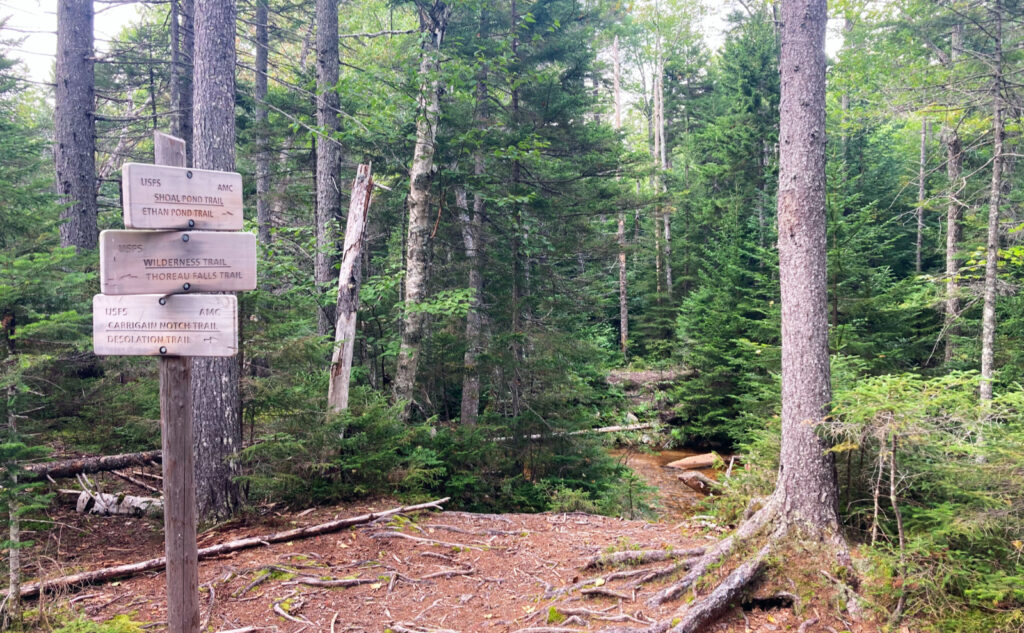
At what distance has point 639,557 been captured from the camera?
527 cm

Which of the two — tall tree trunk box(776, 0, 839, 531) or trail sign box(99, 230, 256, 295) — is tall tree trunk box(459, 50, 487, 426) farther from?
trail sign box(99, 230, 256, 295)

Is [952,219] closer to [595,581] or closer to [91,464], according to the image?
[595,581]

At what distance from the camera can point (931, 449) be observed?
15.9ft

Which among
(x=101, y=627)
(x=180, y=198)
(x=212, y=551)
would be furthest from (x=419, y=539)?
(x=180, y=198)

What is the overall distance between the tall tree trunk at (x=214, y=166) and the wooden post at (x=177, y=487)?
9.69 ft

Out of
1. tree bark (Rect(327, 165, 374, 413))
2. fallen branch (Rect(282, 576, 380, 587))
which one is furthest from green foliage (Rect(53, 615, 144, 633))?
tree bark (Rect(327, 165, 374, 413))

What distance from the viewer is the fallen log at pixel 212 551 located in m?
4.37

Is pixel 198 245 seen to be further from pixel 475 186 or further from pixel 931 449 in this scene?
pixel 475 186

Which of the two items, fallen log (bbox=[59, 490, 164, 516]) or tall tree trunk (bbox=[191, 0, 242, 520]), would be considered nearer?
tall tree trunk (bbox=[191, 0, 242, 520])

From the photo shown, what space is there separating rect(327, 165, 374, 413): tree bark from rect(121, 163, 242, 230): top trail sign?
403 cm

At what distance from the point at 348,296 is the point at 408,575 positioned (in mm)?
3619

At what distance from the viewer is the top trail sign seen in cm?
298

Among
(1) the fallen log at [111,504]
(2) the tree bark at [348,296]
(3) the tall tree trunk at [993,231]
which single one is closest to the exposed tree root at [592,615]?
(2) the tree bark at [348,296]

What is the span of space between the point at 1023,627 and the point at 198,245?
5.70 metres
